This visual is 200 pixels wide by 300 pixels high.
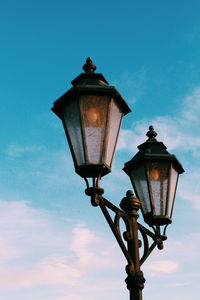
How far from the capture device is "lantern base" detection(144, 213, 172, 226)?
5.41 m

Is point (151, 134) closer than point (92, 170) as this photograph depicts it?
No

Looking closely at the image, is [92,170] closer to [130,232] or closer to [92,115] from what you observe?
[92,115]

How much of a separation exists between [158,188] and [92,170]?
1282 mm

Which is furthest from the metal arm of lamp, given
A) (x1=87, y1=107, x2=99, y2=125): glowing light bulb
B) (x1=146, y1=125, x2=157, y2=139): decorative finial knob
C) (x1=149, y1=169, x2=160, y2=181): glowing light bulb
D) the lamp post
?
(x1=146, y1=125, x2=157, y2=139): decorative finial knob

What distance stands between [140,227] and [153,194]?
413 mm

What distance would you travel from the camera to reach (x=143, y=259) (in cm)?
496

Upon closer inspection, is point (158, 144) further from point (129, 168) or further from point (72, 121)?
point (72, 121)

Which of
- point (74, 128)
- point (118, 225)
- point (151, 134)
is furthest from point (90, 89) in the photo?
point (151, 134)

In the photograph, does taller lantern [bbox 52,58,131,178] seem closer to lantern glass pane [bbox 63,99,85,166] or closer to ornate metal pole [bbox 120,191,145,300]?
lantern glass pane [bbox 63,99,85,166]

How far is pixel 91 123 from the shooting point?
4430 millimetres

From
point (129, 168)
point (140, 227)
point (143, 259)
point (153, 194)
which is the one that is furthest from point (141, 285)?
point (129, 168)

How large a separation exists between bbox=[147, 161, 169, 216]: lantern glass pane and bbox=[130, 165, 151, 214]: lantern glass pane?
0.06 meters

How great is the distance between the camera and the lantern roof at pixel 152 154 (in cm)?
552

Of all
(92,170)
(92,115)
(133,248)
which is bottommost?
(133,248)
